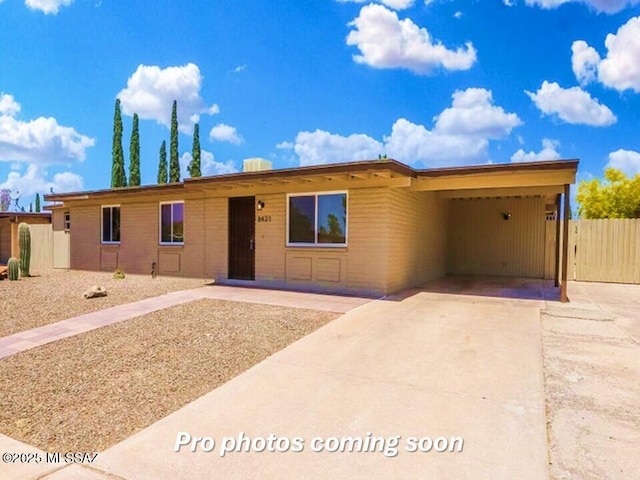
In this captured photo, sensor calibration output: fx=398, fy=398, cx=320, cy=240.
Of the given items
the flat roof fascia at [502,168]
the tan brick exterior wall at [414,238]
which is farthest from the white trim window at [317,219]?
the flat roof fascia at [502,168]

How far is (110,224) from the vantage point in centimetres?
1431

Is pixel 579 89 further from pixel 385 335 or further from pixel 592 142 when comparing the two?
pixel 385 335

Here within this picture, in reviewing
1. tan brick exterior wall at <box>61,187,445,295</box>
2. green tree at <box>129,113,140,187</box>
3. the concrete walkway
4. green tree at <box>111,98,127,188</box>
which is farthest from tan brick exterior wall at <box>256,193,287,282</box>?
green tree at <box>111,98,127,188</box>

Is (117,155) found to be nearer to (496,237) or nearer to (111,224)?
(111,224)

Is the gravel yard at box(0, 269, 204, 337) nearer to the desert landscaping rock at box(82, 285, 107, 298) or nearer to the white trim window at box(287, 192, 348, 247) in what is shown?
the desert landscaping rock at box(82, 285, 107, 298)

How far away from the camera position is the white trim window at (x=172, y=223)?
1229 centimetres

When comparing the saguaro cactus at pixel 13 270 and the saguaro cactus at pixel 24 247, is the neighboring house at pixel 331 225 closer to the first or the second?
the saguaro cactus at pixel 24 247

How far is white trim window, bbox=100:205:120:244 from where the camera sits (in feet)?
46.1

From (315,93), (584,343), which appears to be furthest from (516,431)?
(315,93)

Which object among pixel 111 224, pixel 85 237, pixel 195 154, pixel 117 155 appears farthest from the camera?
pixel 195 154

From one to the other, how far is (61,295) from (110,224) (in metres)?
5.91

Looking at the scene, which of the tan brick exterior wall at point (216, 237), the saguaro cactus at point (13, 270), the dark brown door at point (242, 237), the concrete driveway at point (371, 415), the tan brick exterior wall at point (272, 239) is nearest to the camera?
the concrete driveway at point (371, 415)

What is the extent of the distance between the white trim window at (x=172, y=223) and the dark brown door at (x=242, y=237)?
2.02m

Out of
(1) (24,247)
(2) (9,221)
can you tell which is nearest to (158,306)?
(1) (24,247)
